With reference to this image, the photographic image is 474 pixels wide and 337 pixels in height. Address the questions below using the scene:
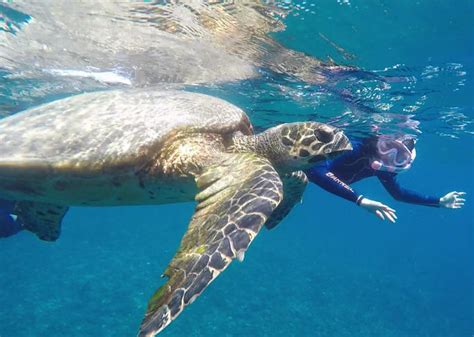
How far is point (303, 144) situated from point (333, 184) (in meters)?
2.65

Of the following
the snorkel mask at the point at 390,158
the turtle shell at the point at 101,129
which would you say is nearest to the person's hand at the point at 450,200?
the snorkel mask at the point at 390,158

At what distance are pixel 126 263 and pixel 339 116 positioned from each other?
45.1 feet

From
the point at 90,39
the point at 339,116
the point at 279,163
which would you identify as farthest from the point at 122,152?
the point at 339,116

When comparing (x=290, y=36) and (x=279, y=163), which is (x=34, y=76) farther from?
(x=279, y=163)

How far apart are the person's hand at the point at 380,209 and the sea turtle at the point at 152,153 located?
224 cm

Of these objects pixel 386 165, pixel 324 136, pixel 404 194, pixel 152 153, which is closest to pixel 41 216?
pixel 152 153

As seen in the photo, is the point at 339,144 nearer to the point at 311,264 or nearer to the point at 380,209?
the point at 380,209

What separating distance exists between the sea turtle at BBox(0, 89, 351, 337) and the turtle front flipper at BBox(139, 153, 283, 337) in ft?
0.06

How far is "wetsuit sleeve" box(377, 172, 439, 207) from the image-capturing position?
8445 mm

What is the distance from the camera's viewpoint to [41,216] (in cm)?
629

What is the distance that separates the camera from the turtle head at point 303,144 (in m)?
4.60

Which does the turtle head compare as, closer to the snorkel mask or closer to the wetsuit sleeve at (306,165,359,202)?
the wetsuit sleeve at (306,165,359,202)

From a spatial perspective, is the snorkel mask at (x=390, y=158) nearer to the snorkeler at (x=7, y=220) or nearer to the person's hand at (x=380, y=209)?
the person's hand at (x=380, y=209)

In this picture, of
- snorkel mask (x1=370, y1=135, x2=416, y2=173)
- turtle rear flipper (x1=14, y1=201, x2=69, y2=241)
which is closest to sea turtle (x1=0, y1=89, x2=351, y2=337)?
turtle rear flipper (x1=14, y1=201, x2=69, y2=241)
